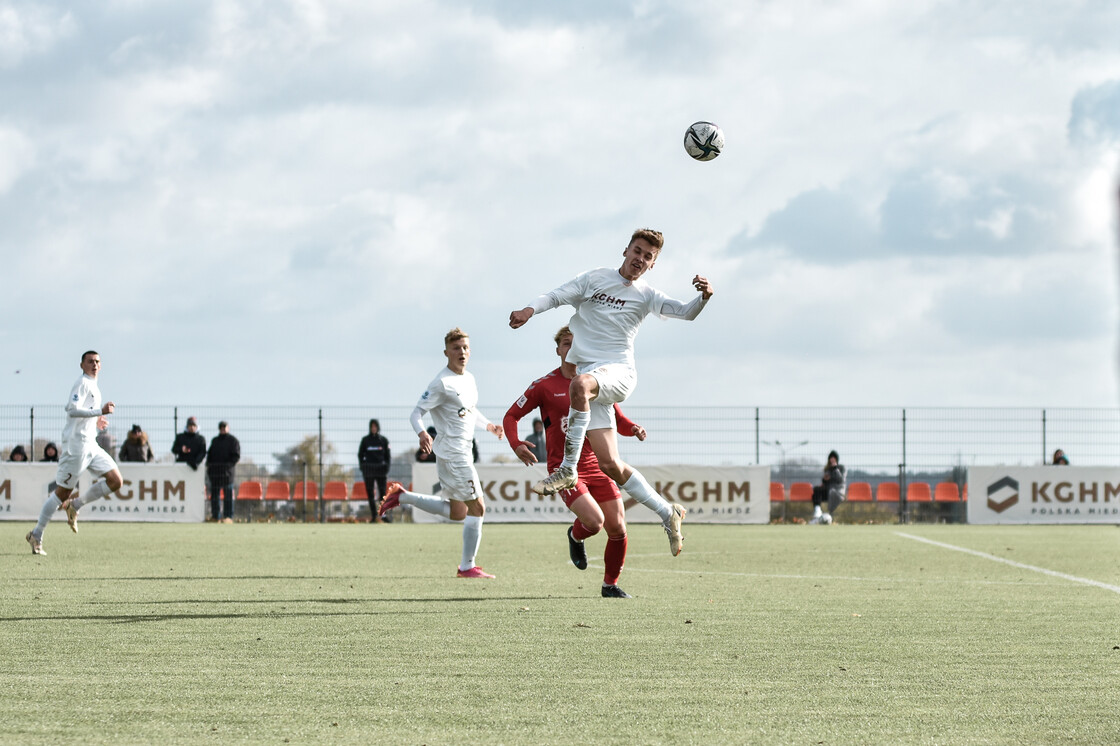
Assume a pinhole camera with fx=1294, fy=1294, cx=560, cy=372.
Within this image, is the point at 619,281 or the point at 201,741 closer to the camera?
the point at 201,741

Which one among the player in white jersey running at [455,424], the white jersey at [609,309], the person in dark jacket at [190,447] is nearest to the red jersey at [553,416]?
the white jersey at [609,309]

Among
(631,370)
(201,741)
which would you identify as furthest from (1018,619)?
(201,741)

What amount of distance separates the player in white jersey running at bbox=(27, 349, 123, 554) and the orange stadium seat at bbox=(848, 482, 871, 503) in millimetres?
16745

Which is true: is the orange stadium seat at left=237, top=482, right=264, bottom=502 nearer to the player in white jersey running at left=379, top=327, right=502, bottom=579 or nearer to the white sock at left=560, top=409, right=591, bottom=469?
the player in white jersey running at left=379, top=327, right=502, bottom=579

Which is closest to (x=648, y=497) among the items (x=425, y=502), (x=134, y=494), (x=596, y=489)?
(x=596, y=489)

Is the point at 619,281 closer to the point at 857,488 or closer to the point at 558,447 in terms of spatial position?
the point at 558,447

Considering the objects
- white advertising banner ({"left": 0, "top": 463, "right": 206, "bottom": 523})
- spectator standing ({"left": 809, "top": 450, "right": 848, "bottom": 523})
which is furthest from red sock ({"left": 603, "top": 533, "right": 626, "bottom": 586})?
spectator standing ({"left": 809, "top": 450, "right": 848, "bottom": 523})

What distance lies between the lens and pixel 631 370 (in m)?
8.63

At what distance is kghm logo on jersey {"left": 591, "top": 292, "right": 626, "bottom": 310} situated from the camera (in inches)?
339

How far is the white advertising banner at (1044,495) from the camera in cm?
2519

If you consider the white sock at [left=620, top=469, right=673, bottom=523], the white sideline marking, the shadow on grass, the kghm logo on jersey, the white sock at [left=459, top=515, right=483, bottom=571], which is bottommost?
the white sideline marking

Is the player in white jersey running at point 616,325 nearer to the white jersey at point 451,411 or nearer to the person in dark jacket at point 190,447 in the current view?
the white jersey at point 451,411

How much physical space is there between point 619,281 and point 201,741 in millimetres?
5243

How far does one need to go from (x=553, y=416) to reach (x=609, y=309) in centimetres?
130
